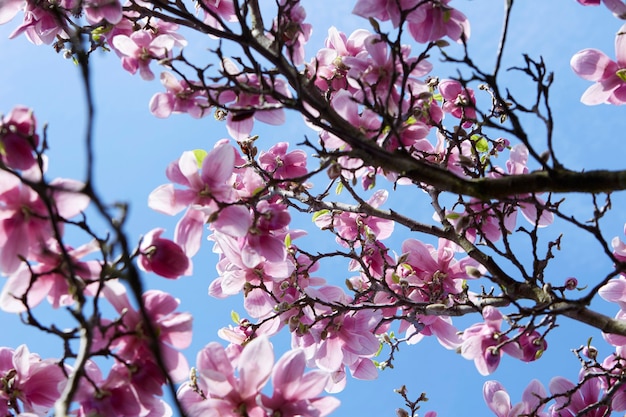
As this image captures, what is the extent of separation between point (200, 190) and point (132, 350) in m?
0.68

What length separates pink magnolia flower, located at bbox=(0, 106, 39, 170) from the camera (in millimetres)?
1788

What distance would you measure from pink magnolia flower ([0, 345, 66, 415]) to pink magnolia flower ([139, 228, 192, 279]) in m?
0.62

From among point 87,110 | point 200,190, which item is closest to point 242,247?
point 200,190

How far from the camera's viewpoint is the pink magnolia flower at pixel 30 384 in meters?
2.24

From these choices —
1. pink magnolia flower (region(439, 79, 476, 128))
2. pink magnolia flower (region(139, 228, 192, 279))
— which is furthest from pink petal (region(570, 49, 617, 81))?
pink magnolia flower (region(139, 228, 192, 279))

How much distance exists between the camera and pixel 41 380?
2.25 m

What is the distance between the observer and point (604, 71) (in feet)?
8.52

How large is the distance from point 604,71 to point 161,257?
84.8 inches

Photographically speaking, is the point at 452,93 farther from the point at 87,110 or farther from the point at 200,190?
the point at 87,110

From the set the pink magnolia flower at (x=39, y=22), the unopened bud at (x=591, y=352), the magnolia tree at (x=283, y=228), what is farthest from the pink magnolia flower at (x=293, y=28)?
the unopened bud at (x=591, y=352)

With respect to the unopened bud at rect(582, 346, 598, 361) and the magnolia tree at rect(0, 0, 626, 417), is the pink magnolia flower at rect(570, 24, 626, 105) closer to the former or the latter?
the magnolia tree at rect(0, 0, 626, 417)

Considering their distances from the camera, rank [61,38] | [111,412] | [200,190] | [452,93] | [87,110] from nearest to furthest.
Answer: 1. [87,110]
2. [111,412]
3. [200,190]
4. [452,93]
5. [61,38]

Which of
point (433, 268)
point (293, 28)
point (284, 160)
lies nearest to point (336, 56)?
point (293, 28)

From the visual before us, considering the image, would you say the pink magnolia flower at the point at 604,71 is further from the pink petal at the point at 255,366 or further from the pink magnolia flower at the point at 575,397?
the pink petal at the point at 255,366
